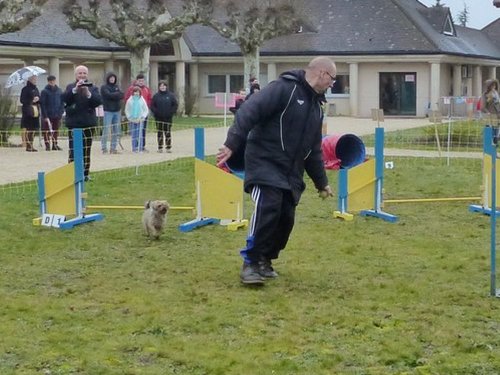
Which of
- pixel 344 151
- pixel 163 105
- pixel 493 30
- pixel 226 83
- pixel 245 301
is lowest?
pixel 245 301

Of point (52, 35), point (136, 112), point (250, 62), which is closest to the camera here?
point (136, 112)

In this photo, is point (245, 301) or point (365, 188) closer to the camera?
point (245, 301)

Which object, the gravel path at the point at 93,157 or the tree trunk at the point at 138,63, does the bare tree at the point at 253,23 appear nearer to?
the tree trunk at the point at 138,63

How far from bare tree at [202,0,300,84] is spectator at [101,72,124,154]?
18179 millimetres

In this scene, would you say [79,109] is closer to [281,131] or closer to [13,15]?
[281,131]

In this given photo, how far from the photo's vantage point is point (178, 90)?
43.7 meters

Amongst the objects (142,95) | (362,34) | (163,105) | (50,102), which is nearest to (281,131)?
(163,105)

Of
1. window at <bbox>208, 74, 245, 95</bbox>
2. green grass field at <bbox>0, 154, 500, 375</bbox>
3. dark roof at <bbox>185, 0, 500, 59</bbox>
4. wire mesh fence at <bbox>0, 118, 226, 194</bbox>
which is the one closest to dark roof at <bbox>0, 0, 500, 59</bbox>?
dark roof at <bbox>185, 0, 500, 59</bbox>

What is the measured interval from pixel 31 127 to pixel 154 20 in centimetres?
1320

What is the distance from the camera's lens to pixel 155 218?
10117mm

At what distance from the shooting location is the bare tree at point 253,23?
39750 mm

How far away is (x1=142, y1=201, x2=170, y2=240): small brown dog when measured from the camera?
10086 mm

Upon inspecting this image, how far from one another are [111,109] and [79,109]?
6.25m

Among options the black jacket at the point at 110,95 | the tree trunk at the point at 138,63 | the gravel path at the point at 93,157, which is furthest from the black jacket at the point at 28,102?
the tree trunk at the point at 138,63
